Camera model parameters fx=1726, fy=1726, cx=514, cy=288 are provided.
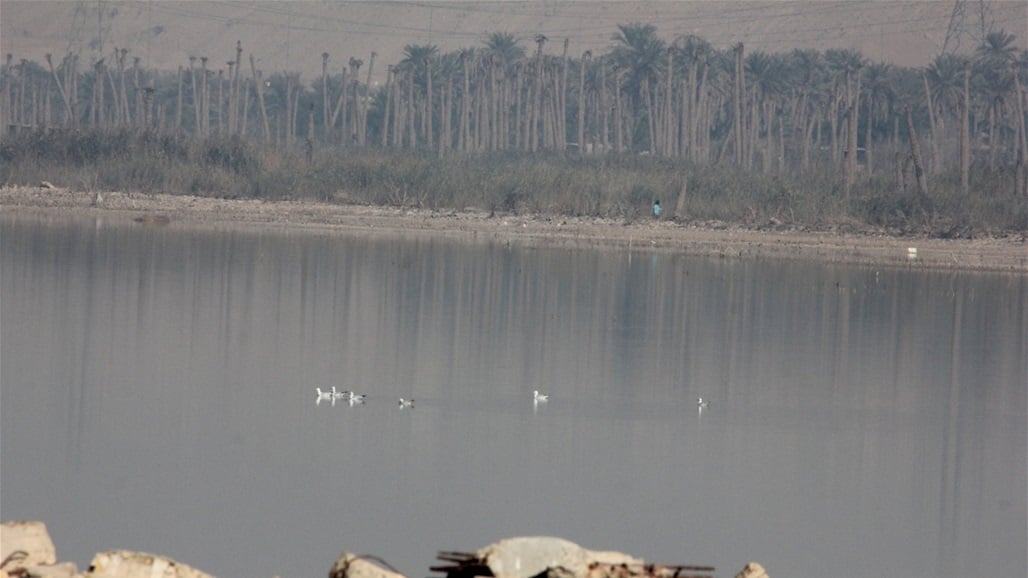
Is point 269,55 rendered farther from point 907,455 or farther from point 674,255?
point 907,455

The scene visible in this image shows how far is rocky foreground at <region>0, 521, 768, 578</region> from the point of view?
24.5 feet

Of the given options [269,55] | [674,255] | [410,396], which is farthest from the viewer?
[269,55]

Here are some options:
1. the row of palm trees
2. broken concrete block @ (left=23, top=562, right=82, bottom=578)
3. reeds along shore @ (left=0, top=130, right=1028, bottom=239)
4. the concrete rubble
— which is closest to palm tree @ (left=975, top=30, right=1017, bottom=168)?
the row of palm trees

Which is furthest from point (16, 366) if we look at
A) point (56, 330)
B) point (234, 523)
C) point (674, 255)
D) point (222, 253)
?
point (674, 255)

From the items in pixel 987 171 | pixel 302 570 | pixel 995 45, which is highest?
pixel 995 45

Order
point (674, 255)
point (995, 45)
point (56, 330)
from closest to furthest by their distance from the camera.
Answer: point (56, 330)
point (674, 255)
point (995, 45)

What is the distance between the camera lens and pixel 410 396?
55.7 feet

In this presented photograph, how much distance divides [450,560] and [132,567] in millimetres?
1408

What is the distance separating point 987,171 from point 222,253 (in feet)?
93.4

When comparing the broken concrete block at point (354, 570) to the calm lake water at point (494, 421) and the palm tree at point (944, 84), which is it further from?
the palm tree at point (944, 84)

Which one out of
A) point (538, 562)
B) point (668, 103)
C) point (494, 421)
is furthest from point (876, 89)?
point (538, 562)

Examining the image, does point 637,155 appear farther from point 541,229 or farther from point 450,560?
point 450,560

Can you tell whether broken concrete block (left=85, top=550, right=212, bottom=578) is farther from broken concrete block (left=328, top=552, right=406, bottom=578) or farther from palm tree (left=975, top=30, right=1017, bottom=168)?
palm tree (left=975, top=30, right=1017, bottom=168)

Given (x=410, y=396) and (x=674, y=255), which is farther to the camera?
(x=674, y=255)
